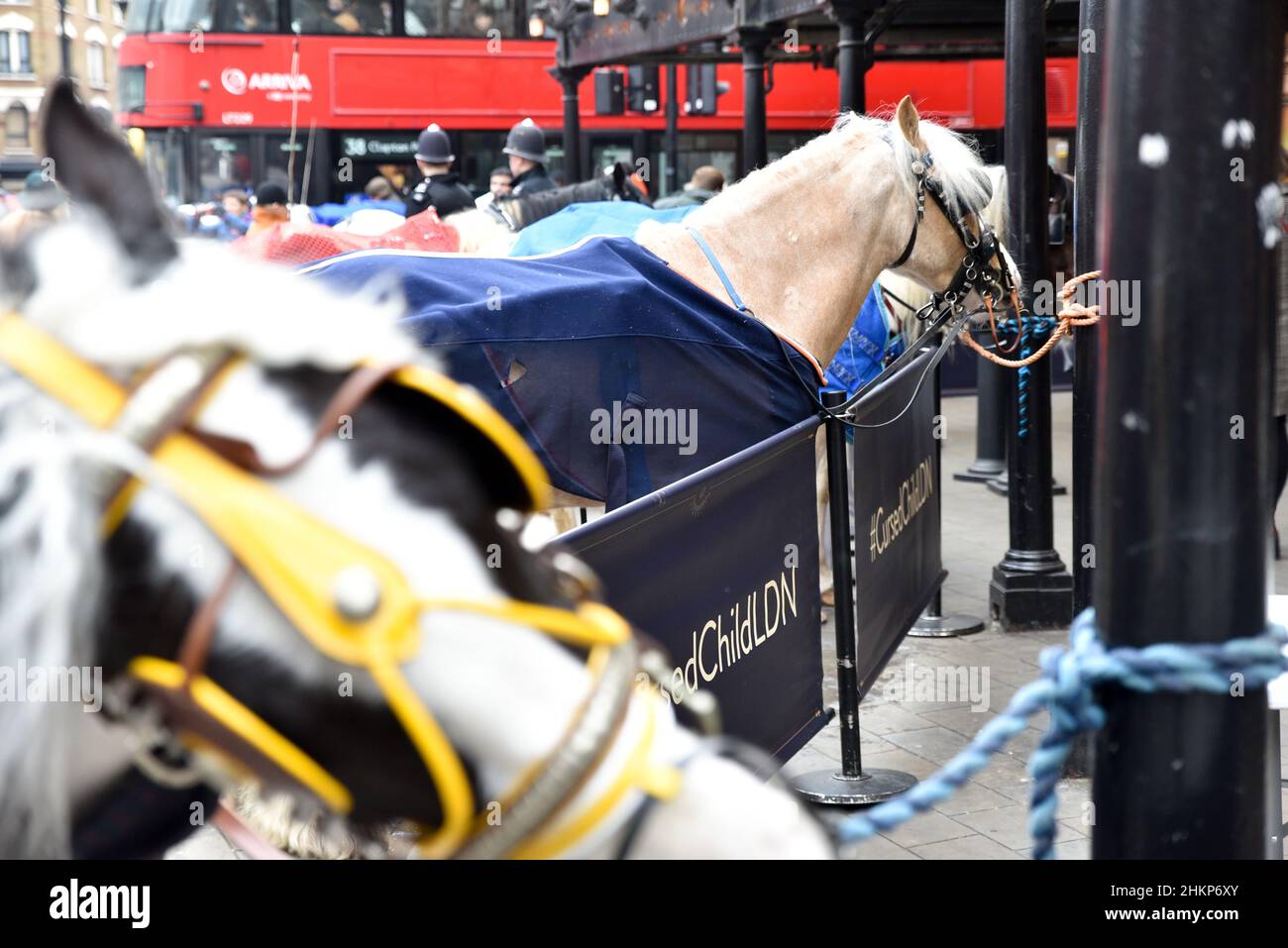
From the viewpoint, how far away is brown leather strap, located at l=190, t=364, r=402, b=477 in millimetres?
989

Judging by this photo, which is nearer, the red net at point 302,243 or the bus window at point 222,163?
the red net at point 302,243

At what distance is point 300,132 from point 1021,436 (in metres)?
12.0

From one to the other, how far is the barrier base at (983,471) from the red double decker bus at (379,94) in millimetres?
6187

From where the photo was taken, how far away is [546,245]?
6148mm

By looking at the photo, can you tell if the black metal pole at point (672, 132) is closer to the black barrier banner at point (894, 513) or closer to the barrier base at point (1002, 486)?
the barrier base at point (1002, 486)

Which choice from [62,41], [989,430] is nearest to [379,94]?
[989,430]

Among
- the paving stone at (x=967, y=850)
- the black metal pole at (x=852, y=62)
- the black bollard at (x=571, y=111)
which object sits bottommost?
the paving stone at (x=967, y=850)

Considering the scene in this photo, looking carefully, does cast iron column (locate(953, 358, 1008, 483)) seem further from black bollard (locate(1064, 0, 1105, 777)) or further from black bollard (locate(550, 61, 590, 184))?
black bollard (locate(550, 61, 590, 184))

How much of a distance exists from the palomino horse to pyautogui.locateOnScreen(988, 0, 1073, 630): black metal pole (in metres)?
4.93

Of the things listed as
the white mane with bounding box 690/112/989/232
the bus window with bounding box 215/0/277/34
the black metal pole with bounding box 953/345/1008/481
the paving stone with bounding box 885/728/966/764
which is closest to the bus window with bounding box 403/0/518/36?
the bus window with bounding box 215/0/277/34

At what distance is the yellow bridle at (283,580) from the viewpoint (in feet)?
3.16

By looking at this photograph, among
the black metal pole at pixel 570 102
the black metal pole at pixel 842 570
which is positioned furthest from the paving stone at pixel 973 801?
the black metal pole at pixel 570 102

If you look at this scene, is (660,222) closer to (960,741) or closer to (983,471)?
(960,741)
